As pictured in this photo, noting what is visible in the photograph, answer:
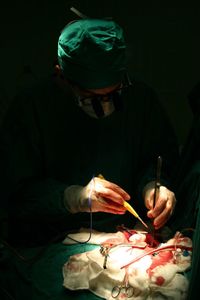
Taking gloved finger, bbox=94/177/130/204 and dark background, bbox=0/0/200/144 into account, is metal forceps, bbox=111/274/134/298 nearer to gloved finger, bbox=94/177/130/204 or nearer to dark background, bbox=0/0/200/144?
gloved finger, bbox=94/177/130/204

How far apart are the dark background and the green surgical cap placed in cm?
76

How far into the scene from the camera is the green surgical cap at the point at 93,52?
5.94 ft

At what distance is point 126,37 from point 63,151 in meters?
1.00

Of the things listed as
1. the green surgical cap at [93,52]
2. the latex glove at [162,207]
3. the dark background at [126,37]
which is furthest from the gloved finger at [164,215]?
the dark background at [126,37]

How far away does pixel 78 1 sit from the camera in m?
2.58

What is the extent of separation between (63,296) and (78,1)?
1820 mm

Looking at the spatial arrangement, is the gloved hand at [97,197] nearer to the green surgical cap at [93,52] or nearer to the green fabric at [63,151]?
the green fabric at [63,151]

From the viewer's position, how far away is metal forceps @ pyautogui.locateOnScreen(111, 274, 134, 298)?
5.52 feet

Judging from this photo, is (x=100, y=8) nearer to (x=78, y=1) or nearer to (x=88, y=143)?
(x=78, y=1)

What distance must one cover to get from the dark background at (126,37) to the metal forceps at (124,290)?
1.49 m

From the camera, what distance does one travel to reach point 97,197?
1.97m

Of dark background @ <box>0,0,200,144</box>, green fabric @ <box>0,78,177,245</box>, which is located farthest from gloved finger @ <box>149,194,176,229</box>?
dark background @ <box>0,0,200,144</box>

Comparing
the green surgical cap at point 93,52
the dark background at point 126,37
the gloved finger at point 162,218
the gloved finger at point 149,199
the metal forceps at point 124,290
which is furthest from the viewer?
the dark background at point 126,37

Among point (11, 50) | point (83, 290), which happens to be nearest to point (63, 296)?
point (83, 290)
